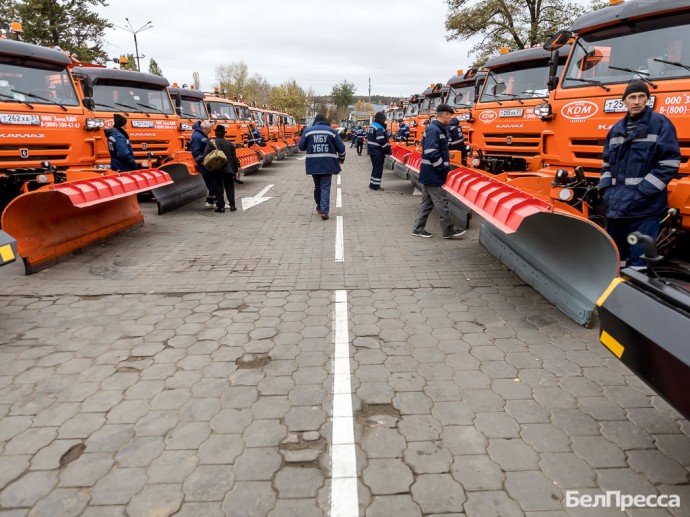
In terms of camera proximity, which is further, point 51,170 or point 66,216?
point 51,170

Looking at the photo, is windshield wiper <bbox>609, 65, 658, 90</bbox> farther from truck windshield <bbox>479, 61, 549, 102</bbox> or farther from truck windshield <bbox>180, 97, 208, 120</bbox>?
truck windshield <bbox>180, 97, 208, 120</bbox>

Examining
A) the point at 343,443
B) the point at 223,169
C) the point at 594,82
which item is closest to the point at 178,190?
the point at 223,169

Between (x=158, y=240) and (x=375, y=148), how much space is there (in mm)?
6494

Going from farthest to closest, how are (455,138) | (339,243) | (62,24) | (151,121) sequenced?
(62,24), (151,121), (455,138), (339,243)

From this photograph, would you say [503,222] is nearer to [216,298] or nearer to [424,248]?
[424,248]

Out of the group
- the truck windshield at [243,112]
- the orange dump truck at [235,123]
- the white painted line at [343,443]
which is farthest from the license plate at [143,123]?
the white painted line at [343,443]

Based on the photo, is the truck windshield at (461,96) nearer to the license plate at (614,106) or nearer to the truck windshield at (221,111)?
the license plate at (614,106)

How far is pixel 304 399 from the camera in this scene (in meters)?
3.12

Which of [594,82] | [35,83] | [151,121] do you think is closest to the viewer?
[594,82]

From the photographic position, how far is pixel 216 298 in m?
4.98

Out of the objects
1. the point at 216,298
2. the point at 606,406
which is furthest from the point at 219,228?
the point at 606,406

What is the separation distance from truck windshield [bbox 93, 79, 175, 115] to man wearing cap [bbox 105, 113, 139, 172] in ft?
6.16

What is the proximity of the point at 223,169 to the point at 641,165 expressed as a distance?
24.2 ft

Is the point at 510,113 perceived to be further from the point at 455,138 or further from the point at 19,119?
the point at 19,119
